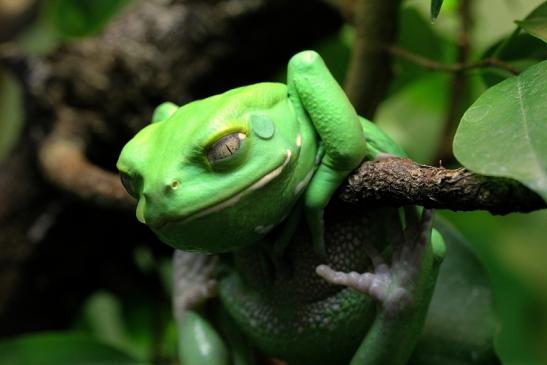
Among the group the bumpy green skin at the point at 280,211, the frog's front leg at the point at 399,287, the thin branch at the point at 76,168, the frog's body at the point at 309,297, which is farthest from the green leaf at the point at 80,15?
the frog's front leg at the point at 399,287

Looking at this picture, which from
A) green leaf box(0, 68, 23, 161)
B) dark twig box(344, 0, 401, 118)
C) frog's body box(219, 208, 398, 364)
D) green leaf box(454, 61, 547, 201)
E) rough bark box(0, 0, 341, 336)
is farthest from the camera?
green leaf box(0, 68, 23, 161)

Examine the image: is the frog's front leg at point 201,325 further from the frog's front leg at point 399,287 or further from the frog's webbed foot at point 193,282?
the frog's front leg at point 399,287

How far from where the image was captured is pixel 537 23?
2.27 feet

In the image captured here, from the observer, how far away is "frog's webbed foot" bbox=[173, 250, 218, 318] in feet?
2.62

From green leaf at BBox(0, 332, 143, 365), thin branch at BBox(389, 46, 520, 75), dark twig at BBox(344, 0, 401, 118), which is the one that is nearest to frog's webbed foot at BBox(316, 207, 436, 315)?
thin branch at BBox(389, 46, 520, 75)

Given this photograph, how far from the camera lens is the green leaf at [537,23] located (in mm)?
660

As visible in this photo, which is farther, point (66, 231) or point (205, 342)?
point (66, 231)

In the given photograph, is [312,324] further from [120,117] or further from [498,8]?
[498,8]

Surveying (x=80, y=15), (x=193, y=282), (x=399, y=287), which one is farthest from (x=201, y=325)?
(x=80, y=15)

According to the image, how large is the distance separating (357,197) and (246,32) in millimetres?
833

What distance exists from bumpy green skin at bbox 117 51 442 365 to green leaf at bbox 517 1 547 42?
0.53 ft

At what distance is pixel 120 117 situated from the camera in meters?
1.37

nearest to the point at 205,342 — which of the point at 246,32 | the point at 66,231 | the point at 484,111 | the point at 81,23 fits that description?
the point at 484,111

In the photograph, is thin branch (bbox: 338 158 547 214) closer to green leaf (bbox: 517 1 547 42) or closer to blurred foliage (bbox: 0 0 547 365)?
green leaf (bbox: 517 1 547 42)
